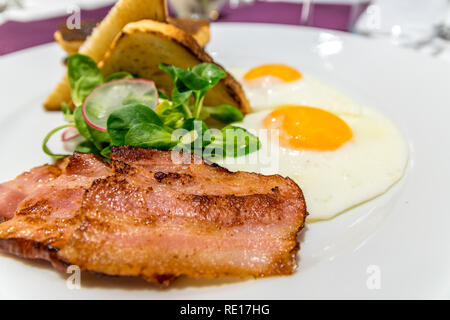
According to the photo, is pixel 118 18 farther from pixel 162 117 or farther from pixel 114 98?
pixel 162 117

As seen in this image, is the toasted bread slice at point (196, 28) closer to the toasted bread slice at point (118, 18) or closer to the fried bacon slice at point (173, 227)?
the toasted bread slice at point (118, 18)

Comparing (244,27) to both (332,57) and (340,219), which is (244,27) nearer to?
(332,57)

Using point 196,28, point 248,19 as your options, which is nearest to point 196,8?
point 248,19

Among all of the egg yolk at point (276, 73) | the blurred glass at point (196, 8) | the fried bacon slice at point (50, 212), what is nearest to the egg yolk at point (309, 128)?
the egg yolk at point (276, 73)

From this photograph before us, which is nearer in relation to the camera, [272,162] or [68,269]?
[68,269]
